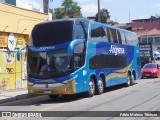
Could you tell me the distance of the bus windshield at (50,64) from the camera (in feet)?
57.2

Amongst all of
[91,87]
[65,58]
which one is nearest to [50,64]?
[65,58]

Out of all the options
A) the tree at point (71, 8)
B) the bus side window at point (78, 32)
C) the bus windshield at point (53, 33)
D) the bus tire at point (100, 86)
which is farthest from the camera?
the tree at point (71, 8)

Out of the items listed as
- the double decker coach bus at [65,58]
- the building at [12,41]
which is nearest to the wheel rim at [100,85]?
the double decker coach bus at [65,58]

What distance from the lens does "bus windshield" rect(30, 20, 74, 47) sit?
1780 centimetres

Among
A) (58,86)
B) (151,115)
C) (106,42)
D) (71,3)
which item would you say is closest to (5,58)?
(106,42)

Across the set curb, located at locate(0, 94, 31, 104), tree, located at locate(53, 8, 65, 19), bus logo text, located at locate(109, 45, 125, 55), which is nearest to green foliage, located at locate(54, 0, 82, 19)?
tree, located at locate(53, 8, 65, 19)

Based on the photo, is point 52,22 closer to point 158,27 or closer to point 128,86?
point 128,86

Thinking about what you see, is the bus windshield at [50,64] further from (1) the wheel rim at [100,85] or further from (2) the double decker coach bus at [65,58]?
(1) the wheel rim at [100,85]

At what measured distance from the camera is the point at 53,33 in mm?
18047

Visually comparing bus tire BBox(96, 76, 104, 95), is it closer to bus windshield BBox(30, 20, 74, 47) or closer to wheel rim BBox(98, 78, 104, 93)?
wheel rim BBox(98, 78, 104, 93)

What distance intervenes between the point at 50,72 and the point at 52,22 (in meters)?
2.47

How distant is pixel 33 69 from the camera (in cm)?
1795

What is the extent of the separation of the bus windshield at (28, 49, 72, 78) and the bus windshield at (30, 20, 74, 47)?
52 cm

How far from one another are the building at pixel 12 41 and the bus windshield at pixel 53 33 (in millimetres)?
6046
